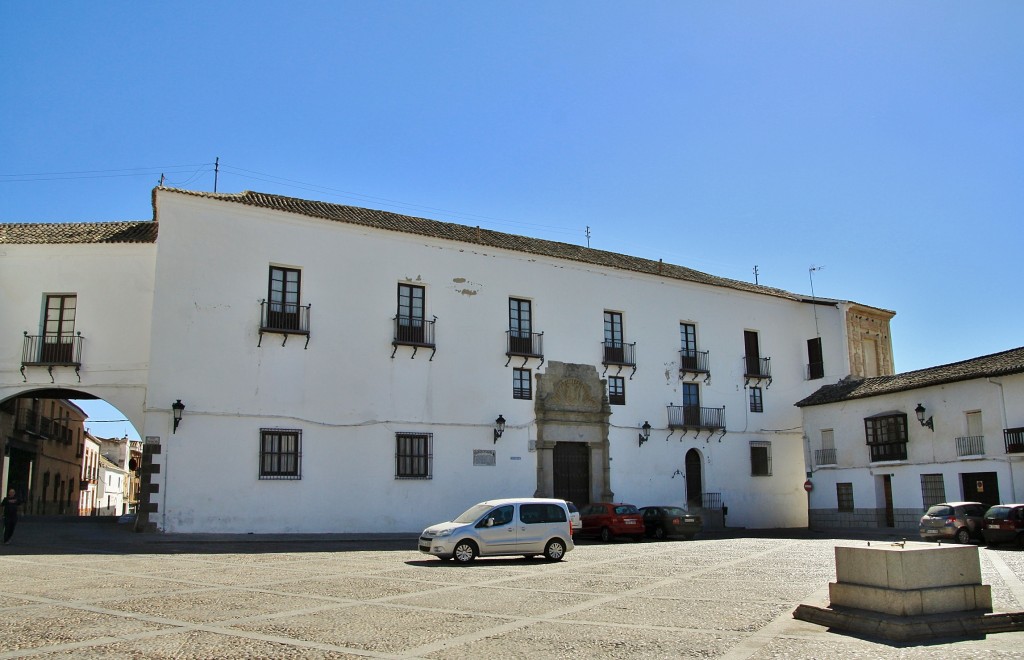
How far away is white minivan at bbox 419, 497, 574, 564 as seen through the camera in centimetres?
1616

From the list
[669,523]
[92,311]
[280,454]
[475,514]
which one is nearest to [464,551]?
[475,514]

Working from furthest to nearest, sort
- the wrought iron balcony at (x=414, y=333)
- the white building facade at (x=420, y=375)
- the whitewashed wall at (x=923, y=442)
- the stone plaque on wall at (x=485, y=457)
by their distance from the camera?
the stone plaque on wall at (x=485, y=457) < the wrought iron balcony at (x=414, y=333) < the whitewashed wall at (x=923, y=442) < the white building facade at (x=420, y=375)

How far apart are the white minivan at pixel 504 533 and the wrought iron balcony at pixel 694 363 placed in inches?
576

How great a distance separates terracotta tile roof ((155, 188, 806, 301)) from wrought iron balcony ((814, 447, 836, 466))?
266 inches

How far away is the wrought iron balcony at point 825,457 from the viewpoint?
30.5 m

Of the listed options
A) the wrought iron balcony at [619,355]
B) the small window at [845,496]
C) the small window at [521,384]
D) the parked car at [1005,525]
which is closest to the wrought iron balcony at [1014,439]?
the parked car at [1005,525]

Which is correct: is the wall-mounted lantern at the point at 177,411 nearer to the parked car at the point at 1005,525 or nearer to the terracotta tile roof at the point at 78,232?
the terracotta tile roof at the point at 78,232

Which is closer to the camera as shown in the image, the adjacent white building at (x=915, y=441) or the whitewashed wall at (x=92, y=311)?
the whitewashed wall at (x=92, y=311)

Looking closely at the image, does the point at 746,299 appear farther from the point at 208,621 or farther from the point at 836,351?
the point at 208,621

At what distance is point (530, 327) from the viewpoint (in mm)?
28250

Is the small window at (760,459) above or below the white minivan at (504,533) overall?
above

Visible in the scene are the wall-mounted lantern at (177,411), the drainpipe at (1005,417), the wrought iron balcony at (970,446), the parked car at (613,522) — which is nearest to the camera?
Result: the wall-mounted lantern at (177,411)

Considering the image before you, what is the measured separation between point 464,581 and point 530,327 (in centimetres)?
1598

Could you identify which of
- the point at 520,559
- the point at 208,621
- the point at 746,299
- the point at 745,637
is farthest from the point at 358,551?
the point at 746,299
